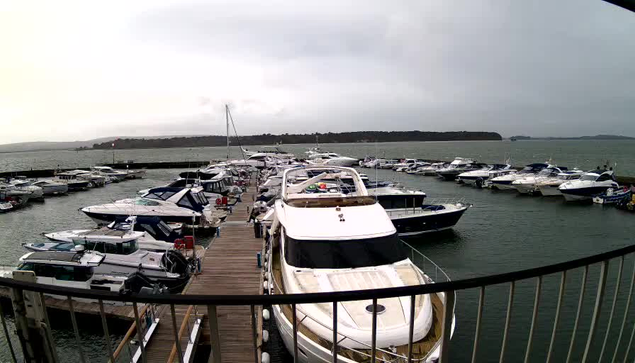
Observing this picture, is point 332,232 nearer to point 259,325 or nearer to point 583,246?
point 259,325

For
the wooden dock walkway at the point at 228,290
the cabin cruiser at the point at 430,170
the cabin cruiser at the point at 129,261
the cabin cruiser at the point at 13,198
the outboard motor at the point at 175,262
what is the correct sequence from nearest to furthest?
1. the wooden dock walkway at the point at 228,290
2. the cabin cruiser at the point at 129,261
3. the outboard motor at the point at 175,262
4. the cabin cruiser at the point at 13,198
5. the cabin cruiser at the point at 430,170

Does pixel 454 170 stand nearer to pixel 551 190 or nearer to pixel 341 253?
Result: pixel 551 190

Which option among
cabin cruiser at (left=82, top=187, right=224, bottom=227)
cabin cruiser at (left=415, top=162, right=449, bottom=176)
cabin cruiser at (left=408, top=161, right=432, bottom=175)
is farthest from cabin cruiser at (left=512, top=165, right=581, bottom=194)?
cabin cruiser at (left=82, top=187, right=224, bottom=227)

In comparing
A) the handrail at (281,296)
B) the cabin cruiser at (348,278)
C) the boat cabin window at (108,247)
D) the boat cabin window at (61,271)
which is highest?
the handrail at (281,296)

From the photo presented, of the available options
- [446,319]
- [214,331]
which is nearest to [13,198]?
[214,331]

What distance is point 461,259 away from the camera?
54.6ft

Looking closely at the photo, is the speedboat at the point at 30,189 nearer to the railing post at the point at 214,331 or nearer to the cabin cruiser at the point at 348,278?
the cabin cruiser at the point at 348,278

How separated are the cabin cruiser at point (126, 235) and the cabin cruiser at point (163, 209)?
9.52ft

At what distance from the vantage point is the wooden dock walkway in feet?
24.3

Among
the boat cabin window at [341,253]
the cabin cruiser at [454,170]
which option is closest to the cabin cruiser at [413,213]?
the boat cabin window at [341,253]

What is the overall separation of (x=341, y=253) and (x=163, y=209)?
16129 mm

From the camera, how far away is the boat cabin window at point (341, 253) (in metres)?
7.66

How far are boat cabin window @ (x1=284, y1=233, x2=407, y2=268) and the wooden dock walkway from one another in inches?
75.2

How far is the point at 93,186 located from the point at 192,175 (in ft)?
42.4
